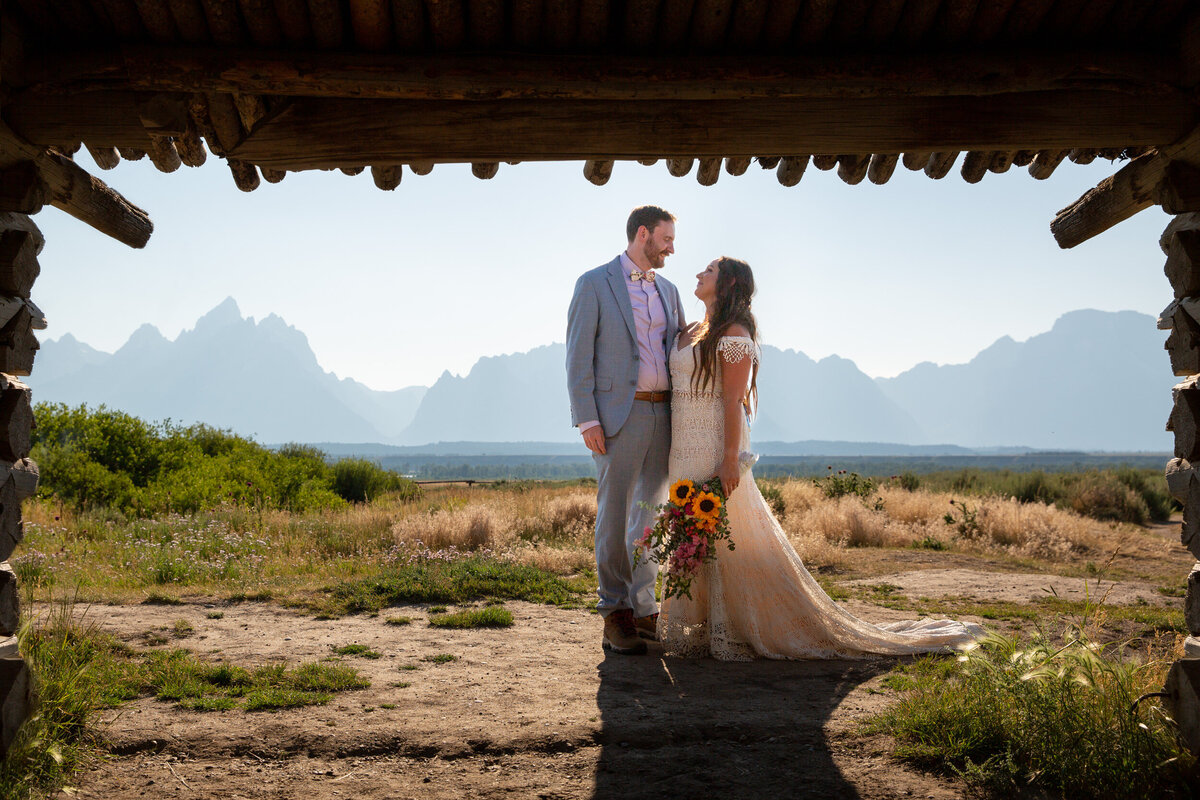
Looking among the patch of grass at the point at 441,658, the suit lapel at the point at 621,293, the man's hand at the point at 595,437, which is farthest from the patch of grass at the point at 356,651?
the suit lapel at the point at 621,293

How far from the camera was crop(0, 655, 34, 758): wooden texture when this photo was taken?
2857 mm

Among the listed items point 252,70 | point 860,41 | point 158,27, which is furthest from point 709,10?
point 158,27

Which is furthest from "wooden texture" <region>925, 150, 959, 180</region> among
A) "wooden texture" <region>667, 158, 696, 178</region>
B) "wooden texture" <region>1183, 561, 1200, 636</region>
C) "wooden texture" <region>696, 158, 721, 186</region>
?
"wooden texture" <region>1183, 561, 1200, 636</region>

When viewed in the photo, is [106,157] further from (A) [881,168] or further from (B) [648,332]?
(A) [881,168]

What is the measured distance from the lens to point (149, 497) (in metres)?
12.7

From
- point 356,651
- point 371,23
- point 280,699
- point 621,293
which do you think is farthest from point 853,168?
point 356,651

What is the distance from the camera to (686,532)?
460 centimetres

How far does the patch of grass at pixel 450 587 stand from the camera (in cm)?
682

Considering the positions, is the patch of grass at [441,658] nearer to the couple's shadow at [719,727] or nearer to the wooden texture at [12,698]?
the couple's shadow at [719,727]

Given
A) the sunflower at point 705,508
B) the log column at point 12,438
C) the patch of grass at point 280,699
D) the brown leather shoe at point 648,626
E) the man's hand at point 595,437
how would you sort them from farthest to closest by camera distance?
the brown leather shoe at point 648,626
the man's hand at point 595,437
the sunflower at point 705,508
the patch of grass at point 280,699
the log column at point 12,438

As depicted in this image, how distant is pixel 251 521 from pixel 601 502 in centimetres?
756

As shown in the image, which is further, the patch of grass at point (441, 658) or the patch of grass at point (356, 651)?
the patch of grass at point (356, 651)

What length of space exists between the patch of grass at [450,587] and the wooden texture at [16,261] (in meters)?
3.98

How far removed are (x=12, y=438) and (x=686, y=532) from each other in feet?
10.4
